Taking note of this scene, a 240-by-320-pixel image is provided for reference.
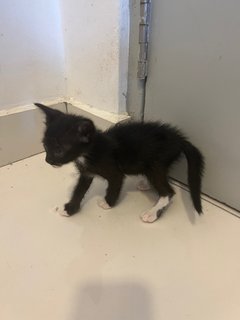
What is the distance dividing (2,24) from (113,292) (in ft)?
2.65

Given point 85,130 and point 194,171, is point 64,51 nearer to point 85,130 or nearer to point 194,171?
point 85,130

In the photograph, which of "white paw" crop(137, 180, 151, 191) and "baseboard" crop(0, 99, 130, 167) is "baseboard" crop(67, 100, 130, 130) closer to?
"baseboard" crop(0, 99, 130, 167)

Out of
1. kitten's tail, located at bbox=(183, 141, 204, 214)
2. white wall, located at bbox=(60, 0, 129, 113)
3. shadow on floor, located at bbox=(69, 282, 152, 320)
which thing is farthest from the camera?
white wall, located at bbox=(60, 0, 129, 113)

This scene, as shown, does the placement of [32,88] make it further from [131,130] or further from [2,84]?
[131,130]

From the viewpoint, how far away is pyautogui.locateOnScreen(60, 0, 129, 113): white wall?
91 cm

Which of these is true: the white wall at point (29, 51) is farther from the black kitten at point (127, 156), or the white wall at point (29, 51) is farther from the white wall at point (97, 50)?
the black kitten at point (127, 156)

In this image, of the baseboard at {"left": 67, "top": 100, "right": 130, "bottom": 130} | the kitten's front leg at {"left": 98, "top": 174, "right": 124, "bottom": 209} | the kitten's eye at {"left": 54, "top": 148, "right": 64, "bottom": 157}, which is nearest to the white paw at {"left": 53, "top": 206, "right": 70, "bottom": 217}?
the kitten's front leg at {"left": 98, "top": 174, "right": 124, "bottom": 209}

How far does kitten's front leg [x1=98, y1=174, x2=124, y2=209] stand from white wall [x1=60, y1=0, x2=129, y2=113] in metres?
0.31

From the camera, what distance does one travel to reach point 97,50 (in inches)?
38.9

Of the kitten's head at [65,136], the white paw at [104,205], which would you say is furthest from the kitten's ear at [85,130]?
the white paw at [104,205]

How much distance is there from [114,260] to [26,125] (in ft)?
1.94

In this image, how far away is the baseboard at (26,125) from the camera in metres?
1.03

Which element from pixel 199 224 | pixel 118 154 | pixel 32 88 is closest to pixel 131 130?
pixel 118 154

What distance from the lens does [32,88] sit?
41.5 inches
